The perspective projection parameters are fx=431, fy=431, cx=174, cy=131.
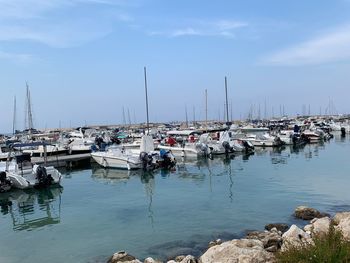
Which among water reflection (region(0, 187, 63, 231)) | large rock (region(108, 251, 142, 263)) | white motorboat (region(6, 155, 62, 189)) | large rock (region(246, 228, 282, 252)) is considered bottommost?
water reflection (region(0, 187, 63, 231))

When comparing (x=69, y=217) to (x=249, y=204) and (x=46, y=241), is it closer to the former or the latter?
(x=46, y=241)

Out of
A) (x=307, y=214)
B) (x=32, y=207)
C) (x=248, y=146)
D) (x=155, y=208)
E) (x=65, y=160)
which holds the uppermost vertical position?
(x=65, y=160)

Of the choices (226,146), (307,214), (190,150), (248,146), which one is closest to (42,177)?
(307,214)

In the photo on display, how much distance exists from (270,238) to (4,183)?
2111 cm

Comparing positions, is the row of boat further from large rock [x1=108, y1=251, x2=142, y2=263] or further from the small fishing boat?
large rock [x1=108, y1=251, x2=142, y2=263]

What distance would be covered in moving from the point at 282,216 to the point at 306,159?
1036 inches

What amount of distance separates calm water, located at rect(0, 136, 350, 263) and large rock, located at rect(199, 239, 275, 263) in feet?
9.49

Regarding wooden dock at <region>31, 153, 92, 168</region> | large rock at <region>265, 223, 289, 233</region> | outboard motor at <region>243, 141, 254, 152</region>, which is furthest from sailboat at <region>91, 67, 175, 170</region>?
large rock at <region>265, 223, 289, 233</region>

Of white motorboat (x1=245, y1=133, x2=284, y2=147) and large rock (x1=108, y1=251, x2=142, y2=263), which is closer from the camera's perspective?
large rock (x1=108, y1=251, x2=142, y2=263)

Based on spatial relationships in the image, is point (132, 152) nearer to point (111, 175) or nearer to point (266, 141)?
point (111, 175)

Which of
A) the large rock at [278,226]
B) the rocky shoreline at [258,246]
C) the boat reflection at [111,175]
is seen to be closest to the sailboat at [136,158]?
the boat reflection at [111,175]

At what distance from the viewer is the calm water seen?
16469 millimetres

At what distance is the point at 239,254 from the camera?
11.3 m

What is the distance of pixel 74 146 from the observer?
5159cm
